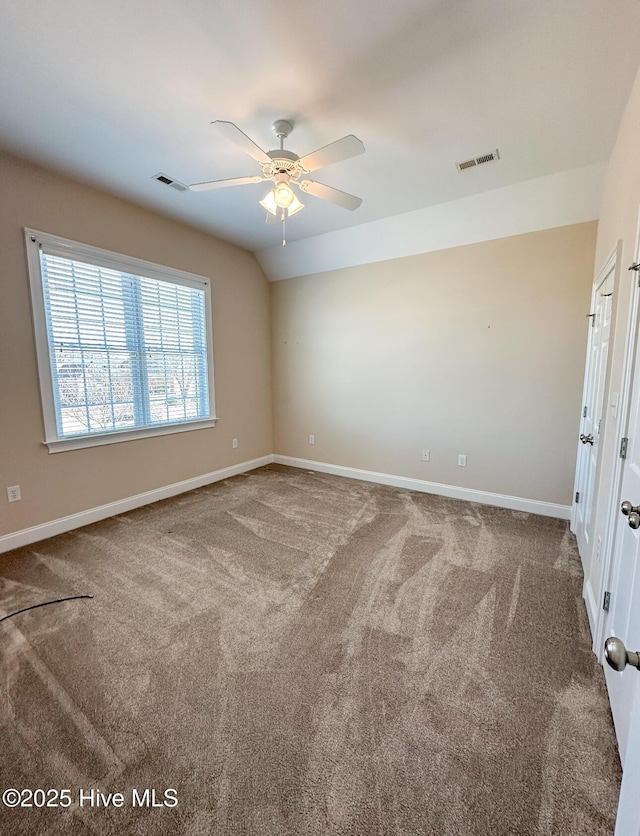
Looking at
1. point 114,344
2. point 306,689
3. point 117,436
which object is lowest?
point 306,689

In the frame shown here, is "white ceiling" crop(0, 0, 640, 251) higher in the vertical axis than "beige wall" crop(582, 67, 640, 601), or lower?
higher

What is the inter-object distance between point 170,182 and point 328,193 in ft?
4.77

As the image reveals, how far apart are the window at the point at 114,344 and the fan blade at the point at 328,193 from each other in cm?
195

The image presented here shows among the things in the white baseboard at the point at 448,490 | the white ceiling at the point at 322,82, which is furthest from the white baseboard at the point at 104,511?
the white ceiling at the point at 322,82

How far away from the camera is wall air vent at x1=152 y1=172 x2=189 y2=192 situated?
2.66 metres

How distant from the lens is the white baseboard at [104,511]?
2.64m

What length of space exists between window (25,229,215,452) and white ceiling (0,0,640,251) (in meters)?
0.73

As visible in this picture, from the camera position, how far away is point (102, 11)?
56.4 inches

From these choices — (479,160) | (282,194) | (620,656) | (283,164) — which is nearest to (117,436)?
(282,194)

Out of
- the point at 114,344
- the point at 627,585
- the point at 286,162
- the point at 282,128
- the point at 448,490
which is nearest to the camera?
the point at 627,585

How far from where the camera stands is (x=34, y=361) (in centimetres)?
262

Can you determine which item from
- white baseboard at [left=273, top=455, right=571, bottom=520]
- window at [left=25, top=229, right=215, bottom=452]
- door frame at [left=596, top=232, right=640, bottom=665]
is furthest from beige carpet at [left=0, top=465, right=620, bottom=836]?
window at [left=25, top=229, right=215, bottom=452]

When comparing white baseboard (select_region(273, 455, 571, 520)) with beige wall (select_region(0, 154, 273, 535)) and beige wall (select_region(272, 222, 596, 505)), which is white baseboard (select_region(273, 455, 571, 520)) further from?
beige wall (select_region(0, 154, 273, 535))

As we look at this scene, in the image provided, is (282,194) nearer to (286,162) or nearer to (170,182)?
(286,162)
